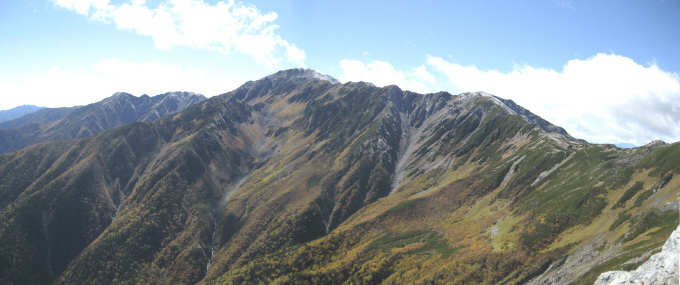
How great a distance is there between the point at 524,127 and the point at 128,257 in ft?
926

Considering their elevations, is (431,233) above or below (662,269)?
below

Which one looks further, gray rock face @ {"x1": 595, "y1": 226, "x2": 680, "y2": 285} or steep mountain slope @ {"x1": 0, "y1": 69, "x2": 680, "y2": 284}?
steep mountain slope @ {"x1": 0, "y1": 69, "x2": 680, "y2": 284}

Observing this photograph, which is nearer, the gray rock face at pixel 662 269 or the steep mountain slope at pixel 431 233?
the gray rock face at pixel 662 269

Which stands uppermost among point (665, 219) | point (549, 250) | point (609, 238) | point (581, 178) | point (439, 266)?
point (581, 178)

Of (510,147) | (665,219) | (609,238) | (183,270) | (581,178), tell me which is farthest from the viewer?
(510,147)

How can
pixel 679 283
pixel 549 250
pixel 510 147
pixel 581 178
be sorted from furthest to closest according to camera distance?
pixel 510 147
pixel 581 178
pixel 549 250
pixel 679 283

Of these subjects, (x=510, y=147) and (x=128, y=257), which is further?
(x=510, y=147)

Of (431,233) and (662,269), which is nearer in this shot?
(662,269)

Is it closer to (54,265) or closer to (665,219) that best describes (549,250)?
(665,219)

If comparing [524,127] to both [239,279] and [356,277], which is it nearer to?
[356,277]

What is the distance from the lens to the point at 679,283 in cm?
3170

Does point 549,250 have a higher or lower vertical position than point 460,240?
higher

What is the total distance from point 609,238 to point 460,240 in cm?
5214

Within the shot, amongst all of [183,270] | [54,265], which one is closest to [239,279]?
[183,270]
